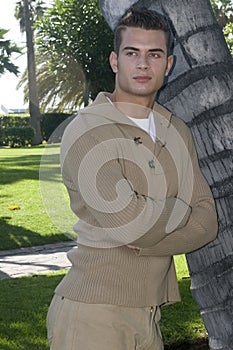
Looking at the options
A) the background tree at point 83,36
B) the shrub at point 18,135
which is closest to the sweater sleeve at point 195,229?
the background tree at point 83,36

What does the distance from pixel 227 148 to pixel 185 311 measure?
11.3 ft

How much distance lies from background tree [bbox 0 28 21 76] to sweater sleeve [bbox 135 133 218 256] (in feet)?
192

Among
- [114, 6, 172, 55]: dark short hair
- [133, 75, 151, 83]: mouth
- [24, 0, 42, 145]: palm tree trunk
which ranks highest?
[114, 6, 172, 55]: dark short hair

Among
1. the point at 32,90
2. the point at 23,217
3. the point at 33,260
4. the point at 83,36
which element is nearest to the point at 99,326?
the point at 33,260

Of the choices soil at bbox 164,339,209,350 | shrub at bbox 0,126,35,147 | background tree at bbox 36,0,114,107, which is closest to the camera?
soil at bbox 164,339,209,350

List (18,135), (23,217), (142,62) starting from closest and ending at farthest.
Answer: (142,62) < (23,217) < (18,135)

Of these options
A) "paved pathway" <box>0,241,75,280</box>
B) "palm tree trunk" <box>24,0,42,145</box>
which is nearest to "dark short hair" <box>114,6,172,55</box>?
"paved pathway" <box>0,241,75,280</box>

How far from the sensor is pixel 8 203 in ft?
46.9

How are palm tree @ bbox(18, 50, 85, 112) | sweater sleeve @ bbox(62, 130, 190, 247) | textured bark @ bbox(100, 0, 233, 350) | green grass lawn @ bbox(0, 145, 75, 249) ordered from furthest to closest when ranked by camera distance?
palm tree @ bbox(18, 50, 85, 112), green grass lawn @ bbox(0, 145, 75, 249), textured bark @ bbox(100, 0, 233, 350), sweater sleeve @ bbox(62, 130, 190, 247)

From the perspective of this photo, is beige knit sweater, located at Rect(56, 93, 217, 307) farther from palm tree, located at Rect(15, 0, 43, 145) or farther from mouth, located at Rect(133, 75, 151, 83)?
palm tree, located at Rect(15, 0, 43, 145)

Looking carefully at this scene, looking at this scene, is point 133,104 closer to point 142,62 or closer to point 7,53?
point 142,62

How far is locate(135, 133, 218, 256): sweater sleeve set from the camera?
2.47m

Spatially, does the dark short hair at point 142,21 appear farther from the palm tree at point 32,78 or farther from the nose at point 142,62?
the palm tree at point 32,78

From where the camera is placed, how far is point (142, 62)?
2.49m
